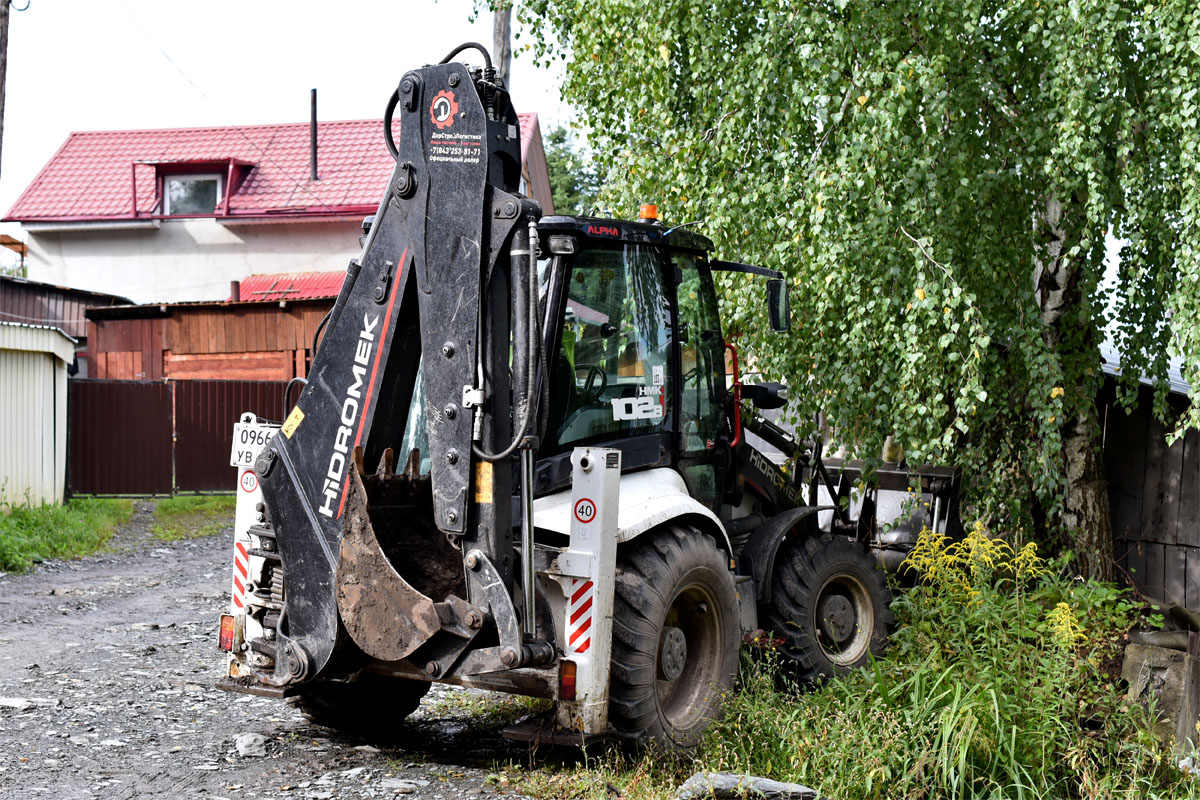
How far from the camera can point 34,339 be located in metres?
14.5

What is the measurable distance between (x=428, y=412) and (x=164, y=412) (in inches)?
554

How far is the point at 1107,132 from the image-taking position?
7.21 metres

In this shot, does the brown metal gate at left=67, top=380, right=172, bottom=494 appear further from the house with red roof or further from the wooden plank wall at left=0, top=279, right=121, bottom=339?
the house with red roof

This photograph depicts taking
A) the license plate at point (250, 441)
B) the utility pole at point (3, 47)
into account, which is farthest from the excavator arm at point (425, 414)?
the utility pole at point (3, 47)

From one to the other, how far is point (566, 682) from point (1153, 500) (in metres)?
7.02

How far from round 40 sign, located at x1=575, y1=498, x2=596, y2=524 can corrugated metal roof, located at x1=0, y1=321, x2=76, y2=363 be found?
11257mm

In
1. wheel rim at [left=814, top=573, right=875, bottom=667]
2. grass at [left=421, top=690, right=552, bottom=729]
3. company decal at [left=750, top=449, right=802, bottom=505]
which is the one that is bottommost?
grass at [left=421, top=690, right=552, bottom=729]

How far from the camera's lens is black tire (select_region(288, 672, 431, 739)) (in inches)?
231

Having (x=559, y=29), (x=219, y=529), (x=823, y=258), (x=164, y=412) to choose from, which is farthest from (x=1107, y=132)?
(x=164, y=412)

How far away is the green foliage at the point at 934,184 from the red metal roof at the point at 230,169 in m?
18.5

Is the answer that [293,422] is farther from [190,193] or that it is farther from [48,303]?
[190,193]

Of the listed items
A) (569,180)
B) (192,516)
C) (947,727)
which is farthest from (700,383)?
(569,180)

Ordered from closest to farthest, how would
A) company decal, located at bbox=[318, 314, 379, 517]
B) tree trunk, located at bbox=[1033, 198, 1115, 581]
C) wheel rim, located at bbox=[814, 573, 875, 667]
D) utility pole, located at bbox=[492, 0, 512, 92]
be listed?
company decal, located at bbox=[318, 314, 379, 517] < wheel rim, located at bbox=[814, 573, 875, 667] < tree trunk, located at bbox=[1033, 198, 1115, 581] < utility pole, located at bbox=[492, 0, 512, 92]

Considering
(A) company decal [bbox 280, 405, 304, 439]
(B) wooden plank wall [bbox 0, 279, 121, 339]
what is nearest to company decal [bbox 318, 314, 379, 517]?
(A) company decal [bbox 280, 405, 304, 439]
